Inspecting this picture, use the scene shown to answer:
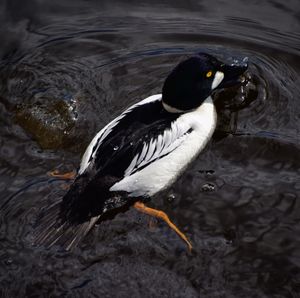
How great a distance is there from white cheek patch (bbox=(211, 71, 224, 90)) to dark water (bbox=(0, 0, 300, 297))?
0.53m

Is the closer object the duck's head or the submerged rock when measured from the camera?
the duck's head

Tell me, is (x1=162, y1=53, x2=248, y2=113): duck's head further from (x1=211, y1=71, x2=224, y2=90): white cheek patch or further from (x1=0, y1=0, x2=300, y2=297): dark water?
(x1=0, y1=0, x2=300, y2=297): dark water

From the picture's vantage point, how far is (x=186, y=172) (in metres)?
5.61

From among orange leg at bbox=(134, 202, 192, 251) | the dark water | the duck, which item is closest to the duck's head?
the duck

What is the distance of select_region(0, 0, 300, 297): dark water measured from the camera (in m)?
4.77

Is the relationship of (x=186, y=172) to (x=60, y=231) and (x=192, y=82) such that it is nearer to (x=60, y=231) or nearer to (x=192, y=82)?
(x=192, y=82)

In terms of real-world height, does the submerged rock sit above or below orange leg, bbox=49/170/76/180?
above

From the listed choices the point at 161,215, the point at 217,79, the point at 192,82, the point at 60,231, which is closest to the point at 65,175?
the point at 60,231

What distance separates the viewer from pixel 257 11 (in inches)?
291

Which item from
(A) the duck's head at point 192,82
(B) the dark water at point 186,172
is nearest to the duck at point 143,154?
(A) the duck's head at point 192,82

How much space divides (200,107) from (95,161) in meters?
1.23

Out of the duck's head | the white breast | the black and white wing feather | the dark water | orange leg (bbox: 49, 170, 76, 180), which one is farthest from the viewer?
orange leg (bbox: 49, 170, 76, 180)

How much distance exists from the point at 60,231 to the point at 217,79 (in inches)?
79.2

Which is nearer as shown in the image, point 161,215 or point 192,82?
point 161,215
